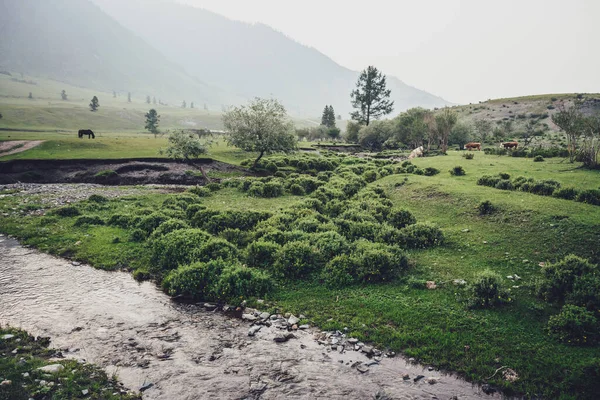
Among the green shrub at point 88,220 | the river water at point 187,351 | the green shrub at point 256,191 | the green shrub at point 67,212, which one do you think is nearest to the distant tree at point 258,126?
the green shrub at point 256,191

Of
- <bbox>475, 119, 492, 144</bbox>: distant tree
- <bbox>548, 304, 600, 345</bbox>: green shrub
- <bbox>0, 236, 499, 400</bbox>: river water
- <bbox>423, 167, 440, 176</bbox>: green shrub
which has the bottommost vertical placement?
<bbox>0, 236, 499, 400</bbox>: river water

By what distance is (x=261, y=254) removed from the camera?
18.5 m

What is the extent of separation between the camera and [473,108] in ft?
452

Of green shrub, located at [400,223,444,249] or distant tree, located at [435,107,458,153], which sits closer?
green shrub, located at [400,223,444,249]

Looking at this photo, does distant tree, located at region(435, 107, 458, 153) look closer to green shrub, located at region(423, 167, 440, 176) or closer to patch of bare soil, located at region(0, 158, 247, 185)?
green shrub, located at region(423, 167, 440, 176)

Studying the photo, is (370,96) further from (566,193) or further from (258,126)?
(566,193)

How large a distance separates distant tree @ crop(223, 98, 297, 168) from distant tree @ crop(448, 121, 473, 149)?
2111 inches

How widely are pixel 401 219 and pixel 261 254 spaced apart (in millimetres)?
10931

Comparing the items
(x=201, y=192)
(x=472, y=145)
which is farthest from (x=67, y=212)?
(x=472, y=145)

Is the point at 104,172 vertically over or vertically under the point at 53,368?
over

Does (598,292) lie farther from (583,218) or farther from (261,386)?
(261,386)

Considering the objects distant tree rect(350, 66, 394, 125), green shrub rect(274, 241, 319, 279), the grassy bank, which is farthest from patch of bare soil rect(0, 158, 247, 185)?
distant tree rect(350, 66, 394, 125)

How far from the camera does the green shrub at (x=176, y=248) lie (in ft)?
60.3

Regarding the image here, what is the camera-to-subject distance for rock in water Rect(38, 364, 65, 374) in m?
9.95
